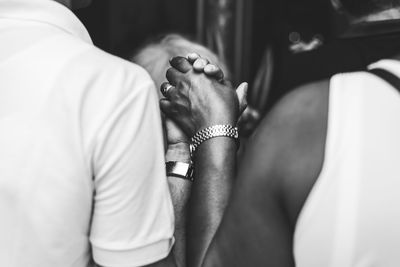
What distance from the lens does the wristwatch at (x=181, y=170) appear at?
1.60 metres

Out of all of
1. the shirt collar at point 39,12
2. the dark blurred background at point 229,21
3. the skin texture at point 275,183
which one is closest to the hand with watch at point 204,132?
the skin texture at point 275,183

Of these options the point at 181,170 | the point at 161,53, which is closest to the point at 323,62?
the point at 161,53

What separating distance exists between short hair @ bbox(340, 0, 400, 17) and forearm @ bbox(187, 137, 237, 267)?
1.72 feet

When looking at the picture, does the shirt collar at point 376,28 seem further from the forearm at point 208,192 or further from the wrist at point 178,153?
the wrist at point 178,153

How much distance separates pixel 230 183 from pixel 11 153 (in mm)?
590

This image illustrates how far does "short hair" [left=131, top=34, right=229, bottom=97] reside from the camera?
187 cm

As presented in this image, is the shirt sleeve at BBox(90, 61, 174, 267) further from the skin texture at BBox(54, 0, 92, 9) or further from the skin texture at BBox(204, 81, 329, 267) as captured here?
the skin texture at BBox(54, 0, 92, 9)

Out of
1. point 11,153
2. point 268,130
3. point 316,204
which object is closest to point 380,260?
point 316,204

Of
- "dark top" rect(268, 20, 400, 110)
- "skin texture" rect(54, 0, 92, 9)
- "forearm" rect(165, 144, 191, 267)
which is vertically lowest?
"dark top" rect(268, 20, 400, 110)

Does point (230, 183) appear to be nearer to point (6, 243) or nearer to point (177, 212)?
point (177, 212)

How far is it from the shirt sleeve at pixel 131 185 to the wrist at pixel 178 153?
52 cm

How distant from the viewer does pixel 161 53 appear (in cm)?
190

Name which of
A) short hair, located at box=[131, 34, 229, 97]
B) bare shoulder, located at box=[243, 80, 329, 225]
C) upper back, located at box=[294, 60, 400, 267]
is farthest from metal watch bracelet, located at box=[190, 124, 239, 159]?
upper back, located at box=[294, 60, 400, 267]

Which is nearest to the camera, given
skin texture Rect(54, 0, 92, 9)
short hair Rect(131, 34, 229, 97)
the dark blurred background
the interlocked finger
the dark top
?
skin texture Rect(54, 0, 92, 9)
